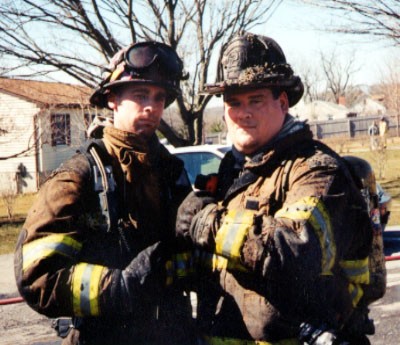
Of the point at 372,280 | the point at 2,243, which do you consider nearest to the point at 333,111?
the point at 2,243

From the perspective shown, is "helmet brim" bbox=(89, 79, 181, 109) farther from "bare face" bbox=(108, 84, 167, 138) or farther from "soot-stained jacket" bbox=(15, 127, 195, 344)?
"soot-stained jacket" bbox=(15, 127, 195, 344)

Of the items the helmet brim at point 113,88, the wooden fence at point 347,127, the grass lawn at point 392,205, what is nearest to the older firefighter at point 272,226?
the helmet brim at point 113,88

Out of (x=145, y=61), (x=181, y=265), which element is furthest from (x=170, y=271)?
(x=145, y=61)

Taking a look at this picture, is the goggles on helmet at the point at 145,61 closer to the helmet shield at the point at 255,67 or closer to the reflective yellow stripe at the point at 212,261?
the helmet shield at the point at 255,67

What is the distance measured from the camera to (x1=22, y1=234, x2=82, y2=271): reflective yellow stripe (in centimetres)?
229

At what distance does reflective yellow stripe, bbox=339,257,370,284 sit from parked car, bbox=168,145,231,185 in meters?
6.30

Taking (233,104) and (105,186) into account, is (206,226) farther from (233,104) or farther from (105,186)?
(233,104)

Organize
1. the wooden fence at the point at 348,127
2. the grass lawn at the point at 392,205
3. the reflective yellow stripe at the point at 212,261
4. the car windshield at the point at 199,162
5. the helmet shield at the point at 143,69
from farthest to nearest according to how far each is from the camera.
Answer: the wooden fence at the point at 348,127 < the grass lawn at the point at 392,205 < the car windshield at the point at 199,162 < the helmet shield at the point at 143,69 < the reflective yellow stripe at the point at 212,261

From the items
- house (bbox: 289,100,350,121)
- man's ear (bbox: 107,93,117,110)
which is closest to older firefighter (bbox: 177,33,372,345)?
man's ear (bbox: 107,93,117,110)

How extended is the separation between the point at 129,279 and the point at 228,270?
43 centimetres

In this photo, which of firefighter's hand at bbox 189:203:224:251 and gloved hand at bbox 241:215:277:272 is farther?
firefighter's hand at bbox 189:203:224:251

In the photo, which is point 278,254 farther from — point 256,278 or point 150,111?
point 150,111

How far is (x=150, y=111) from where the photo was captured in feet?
9.02

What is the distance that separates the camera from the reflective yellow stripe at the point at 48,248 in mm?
2289
